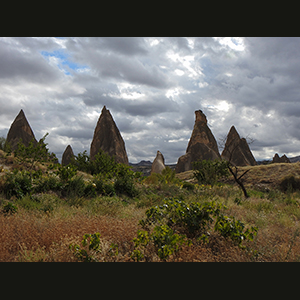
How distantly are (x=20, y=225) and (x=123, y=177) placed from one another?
6.31m

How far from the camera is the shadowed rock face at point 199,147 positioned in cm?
5197

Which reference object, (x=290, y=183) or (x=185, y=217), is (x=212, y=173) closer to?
(x=290, y=183)

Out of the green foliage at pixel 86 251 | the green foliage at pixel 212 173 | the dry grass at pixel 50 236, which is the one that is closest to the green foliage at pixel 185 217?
the dry grass at pixel 50 236

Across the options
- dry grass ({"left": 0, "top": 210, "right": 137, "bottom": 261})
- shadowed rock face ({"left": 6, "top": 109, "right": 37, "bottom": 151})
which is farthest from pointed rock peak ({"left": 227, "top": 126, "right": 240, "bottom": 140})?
dry grass ({"left": 0, "top": 210, "right": 137, "bottom": 261})

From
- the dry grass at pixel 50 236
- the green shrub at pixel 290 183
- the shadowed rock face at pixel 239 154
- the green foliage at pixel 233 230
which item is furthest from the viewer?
the shadowed rock face at pixel 239 154

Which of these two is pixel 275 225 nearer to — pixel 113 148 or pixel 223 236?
pixel 223 236

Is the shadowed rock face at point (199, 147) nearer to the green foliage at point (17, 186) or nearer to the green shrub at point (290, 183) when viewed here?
the green shrub at point (290, 183)

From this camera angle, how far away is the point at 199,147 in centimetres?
5394

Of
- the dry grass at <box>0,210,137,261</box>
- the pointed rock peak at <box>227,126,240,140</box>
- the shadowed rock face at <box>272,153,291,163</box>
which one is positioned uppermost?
the pointed rock peak at <box>227,126,240,140</box>

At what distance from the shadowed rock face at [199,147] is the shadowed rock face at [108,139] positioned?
521 inches

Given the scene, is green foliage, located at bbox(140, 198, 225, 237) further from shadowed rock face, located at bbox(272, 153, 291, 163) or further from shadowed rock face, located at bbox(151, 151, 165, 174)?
shadowed rock face, located at bbox(272, 153, 291, 163)

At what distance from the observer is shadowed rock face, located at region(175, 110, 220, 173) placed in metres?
52.0

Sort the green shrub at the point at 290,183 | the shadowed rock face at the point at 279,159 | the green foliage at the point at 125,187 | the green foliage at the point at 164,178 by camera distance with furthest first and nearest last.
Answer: the shadowed rock face at the point at 279,159 → the green shrub at the point at 290,183 → the green foliage at the point at 164,178 → the green foliage at the point at 125,187

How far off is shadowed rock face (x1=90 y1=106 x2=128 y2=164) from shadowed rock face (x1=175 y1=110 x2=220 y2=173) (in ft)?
43.4
